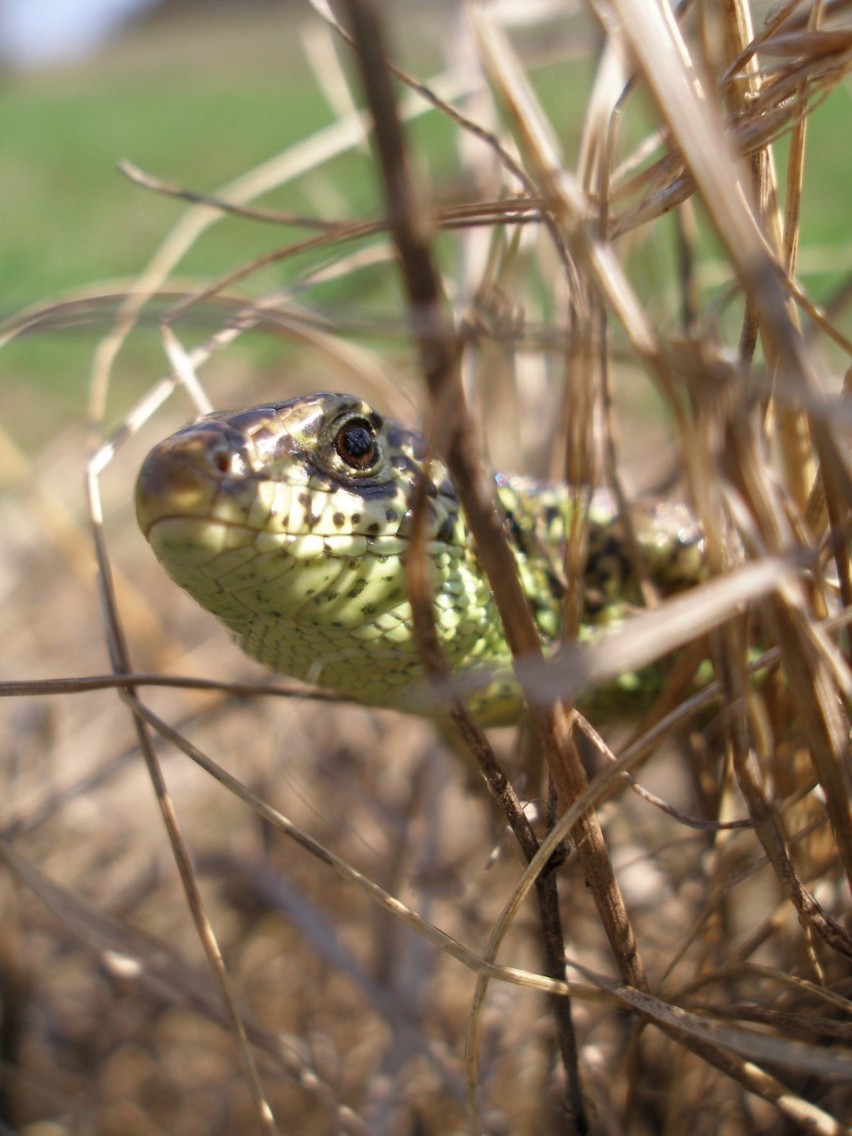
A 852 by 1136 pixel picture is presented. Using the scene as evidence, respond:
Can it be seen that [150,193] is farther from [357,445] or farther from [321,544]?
[321,544]

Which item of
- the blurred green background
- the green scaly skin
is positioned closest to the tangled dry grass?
the green scaly skin

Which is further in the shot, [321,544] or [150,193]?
[150,193]

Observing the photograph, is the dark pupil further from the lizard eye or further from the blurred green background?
the blurred green background

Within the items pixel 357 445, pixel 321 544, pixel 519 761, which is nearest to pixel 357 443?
pixel 357 445

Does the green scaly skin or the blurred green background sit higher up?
the blurred green background

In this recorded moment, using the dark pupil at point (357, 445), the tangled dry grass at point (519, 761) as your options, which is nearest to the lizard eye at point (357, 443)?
the dark pupil at point (357, 445)

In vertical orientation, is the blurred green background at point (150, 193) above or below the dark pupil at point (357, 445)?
above

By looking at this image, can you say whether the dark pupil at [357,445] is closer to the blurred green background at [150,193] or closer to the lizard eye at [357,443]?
the lizard eye at [357,443]
